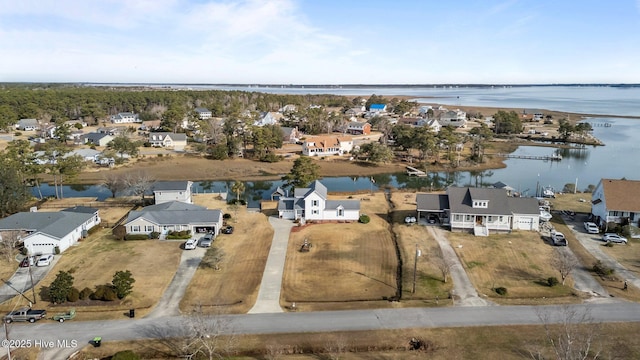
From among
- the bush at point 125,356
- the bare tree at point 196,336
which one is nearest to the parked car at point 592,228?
the bare tree at point 196,336

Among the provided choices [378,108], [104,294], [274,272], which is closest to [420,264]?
[274,272]

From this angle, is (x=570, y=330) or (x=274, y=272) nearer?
(x=570, y=330)

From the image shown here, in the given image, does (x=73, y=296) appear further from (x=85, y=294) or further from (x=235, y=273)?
(x=235, y=273)

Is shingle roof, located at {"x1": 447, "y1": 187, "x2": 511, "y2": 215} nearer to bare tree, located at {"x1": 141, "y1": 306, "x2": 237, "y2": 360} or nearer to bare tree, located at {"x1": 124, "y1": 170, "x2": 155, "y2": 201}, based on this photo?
bare tree, located at {"x1": 141, "y1": 306, "x2": 237, "y2": 360}

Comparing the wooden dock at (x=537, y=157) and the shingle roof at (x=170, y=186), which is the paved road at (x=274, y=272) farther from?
the wooden dock at (x=537, y=157)

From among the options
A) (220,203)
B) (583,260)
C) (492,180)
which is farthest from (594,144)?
(220,203)

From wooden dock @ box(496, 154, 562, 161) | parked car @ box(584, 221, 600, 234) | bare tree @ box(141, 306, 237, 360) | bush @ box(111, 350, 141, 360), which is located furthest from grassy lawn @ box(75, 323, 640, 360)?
wooden dock @ box(496, 154, 562, 161)

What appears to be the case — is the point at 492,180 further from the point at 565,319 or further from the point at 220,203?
the point at 565,319
